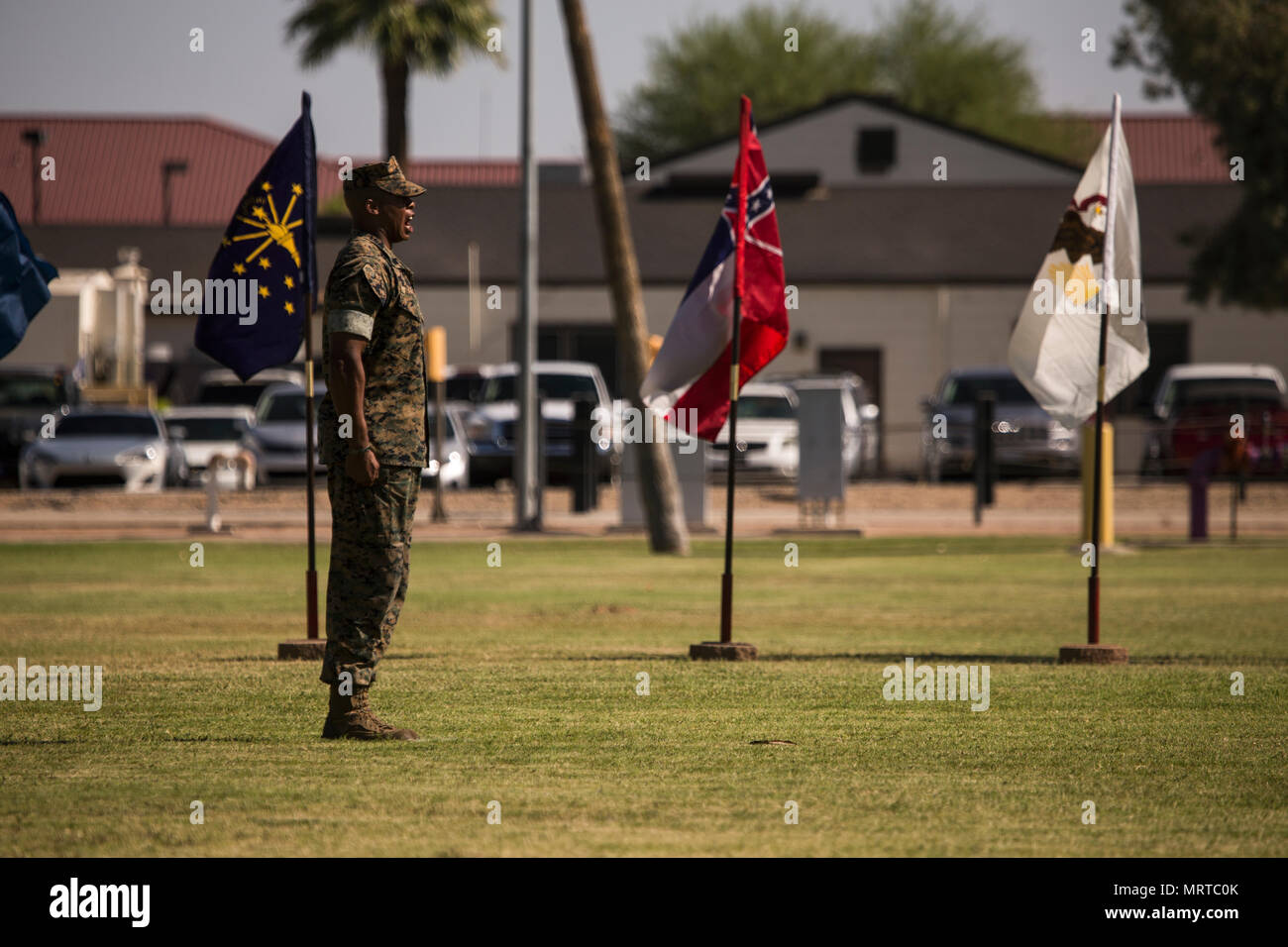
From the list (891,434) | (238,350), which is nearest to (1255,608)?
(238,350)

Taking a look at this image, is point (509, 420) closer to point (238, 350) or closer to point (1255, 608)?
point (1255, 608)

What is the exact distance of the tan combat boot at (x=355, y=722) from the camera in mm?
8141

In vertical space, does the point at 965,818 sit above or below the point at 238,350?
below

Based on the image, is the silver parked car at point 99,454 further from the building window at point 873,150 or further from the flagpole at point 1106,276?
the building window at point 873,150

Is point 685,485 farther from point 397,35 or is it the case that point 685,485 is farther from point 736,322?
point 397,35

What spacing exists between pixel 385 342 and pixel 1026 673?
4.78 m

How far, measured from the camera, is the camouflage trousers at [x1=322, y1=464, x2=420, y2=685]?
784 cm

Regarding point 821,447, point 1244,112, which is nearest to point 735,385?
point 821,447

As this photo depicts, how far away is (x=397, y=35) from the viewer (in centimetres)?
4456

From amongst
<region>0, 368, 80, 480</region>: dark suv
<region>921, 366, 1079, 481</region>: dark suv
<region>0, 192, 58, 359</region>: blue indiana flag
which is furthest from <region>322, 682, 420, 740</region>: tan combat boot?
<region>0, 368, 80, 480</region>: dark suv

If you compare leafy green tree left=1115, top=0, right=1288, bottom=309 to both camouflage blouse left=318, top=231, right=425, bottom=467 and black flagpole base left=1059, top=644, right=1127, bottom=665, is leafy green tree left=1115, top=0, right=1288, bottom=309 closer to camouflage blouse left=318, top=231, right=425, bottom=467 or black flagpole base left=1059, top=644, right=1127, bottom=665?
black flagpole base left=1059, top=644, right=1127, bottom=665

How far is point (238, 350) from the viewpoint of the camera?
11.0m

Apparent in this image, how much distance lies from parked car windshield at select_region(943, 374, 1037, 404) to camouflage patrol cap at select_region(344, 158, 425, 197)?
28.2 meters

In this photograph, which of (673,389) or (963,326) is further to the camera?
(963,326)
